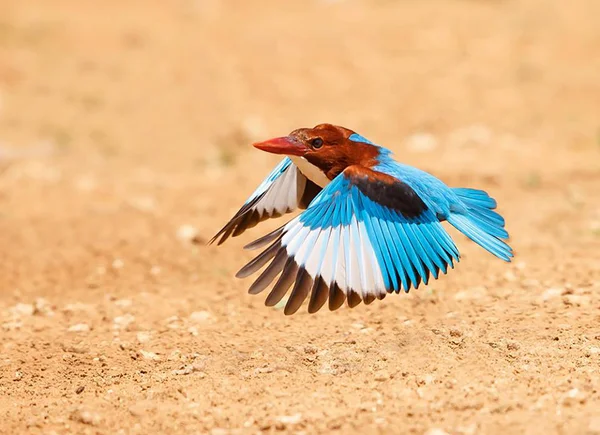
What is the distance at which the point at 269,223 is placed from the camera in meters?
6.12

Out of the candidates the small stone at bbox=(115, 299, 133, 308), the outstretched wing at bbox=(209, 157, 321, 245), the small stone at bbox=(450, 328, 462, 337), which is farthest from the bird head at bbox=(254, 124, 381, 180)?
the small stone at bbox=(115, 299, 133, 308)

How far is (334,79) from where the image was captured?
9.71 meters

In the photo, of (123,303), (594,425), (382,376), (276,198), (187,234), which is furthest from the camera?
(187,234)

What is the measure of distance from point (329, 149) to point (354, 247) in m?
0.73

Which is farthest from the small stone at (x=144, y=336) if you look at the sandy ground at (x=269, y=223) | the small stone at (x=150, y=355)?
the small stone at (x=150, y=355)

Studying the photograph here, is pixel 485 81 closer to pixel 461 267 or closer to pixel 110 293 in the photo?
pixel 461 267

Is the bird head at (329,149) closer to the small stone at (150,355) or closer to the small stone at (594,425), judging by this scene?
the small stone at (150,355)

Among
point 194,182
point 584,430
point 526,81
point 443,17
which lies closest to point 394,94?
point 526,81

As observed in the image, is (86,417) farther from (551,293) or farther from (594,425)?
(551,293)

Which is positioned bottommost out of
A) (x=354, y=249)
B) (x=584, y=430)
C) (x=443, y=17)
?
(x=584, y=430)

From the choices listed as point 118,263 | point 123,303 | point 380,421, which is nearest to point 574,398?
point 380,421

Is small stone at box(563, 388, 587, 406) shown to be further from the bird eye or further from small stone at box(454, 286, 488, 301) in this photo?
the bird eye

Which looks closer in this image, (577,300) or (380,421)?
(380,421)

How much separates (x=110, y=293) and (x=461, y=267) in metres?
1.87
